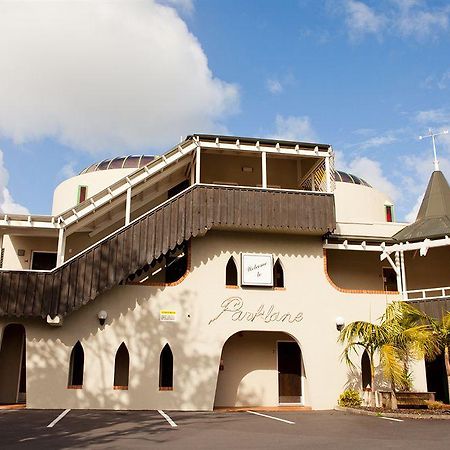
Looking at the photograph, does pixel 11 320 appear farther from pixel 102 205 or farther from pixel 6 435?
pixel 6 435

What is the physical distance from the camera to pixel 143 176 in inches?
707

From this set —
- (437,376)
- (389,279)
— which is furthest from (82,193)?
(437,376)

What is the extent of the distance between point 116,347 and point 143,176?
5.76 meters

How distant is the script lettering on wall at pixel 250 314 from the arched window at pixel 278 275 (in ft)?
3.44

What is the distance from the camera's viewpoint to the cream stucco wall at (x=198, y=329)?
52.7 ft

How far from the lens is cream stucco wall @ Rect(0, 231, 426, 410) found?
52.7 ft

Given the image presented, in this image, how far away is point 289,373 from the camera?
63.5 feet

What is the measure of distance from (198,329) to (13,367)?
6.68m

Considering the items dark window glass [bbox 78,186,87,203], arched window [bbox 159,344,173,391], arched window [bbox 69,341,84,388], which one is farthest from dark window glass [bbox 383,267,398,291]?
dark window glass [bbox 78,186,87,203]

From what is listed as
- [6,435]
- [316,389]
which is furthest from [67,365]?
[316,389]

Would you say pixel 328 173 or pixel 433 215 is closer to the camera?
pixel 328 173

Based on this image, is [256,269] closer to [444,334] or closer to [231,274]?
[231,274]

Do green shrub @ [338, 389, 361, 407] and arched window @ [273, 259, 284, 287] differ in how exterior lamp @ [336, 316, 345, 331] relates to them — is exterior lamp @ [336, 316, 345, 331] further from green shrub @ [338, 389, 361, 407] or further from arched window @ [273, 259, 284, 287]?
arched window @ [273, 259, 284, 287]

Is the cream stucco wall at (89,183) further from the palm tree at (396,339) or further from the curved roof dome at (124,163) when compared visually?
the palm tree at (396,339)
